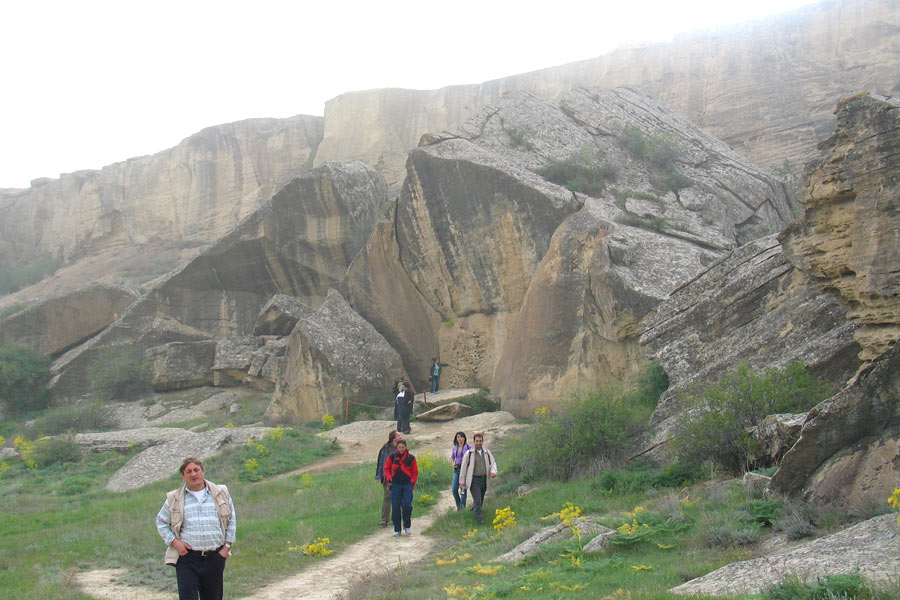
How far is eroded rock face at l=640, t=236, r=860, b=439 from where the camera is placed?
34.7 feet

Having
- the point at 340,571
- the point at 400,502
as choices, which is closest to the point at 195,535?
the point at 340,571

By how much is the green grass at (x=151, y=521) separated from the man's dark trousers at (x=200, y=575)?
2115 millimetres

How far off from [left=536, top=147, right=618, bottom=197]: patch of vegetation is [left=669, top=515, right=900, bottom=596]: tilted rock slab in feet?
58.8

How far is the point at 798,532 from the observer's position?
5941 mm

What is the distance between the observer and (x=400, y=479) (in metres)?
10.0

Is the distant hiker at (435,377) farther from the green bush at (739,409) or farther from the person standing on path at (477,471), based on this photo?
the green bush at (739,409)

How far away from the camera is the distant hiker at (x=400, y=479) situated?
10.0m

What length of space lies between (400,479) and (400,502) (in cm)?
33

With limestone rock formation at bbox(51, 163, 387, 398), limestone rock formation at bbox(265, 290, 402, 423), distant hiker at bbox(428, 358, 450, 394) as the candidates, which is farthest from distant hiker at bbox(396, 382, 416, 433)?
limestone rock formation at bbox(51, 163, 387, 398)

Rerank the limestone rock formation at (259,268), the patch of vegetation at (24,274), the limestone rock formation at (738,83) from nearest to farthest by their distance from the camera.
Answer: the limestone rock formation at (259,268)
the limestone rock formation at (738,83)
the patch of vegetation at (24,274)

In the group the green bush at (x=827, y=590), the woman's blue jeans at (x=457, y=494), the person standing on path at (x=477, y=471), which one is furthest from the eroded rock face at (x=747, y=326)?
the green bush at (x=827, y=590)

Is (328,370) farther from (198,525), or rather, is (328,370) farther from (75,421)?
(198,525)

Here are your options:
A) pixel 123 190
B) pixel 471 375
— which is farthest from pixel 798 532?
pixel 123 190

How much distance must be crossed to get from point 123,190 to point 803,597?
62.0m
